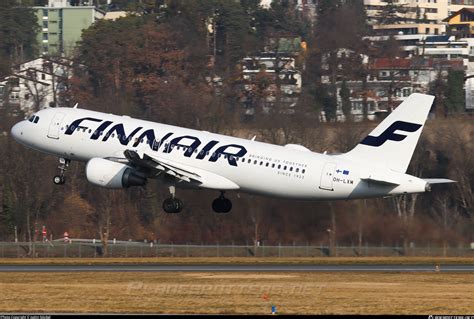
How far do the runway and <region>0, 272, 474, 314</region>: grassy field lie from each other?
389cm

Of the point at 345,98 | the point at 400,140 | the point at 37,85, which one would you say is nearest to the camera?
the point at 400,140

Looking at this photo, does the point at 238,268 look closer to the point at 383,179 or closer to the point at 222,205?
the point at 222,205

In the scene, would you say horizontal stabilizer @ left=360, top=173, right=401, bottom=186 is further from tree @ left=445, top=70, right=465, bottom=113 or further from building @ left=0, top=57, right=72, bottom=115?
tree @ left=445, top=70, right=465, bottom=113

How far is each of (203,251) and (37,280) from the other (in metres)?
31.6

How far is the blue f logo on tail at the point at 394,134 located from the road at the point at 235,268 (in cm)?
830

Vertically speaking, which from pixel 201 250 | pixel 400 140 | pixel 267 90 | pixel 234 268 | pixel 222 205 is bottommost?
pixel 201 250

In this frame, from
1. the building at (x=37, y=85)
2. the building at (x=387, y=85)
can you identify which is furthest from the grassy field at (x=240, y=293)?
the building at (x=387, y=85)

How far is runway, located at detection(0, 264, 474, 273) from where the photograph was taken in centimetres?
7669

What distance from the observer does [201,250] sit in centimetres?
9938

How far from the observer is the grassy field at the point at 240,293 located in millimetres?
54938

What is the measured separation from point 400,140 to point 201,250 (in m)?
30.3

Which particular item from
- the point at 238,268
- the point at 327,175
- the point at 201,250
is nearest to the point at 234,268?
the point at 238,268

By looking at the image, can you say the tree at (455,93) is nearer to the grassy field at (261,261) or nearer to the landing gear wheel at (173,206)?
the grassy field at (261,261)

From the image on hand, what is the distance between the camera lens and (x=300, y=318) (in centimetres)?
5016
